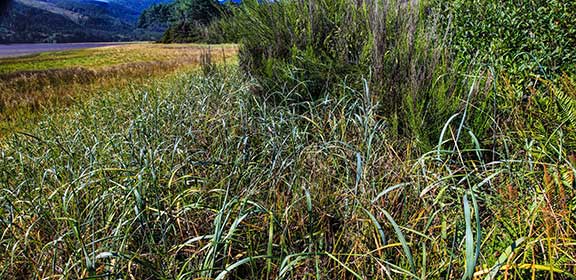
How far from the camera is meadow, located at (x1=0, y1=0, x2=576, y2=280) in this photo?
4.34 feet

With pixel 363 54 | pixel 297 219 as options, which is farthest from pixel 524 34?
pixel 297 219

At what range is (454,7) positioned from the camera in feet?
9.02

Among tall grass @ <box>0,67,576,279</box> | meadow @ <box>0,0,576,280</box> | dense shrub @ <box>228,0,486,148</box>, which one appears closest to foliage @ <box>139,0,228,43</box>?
dense shrub @ <box>228,0,486,148</box>

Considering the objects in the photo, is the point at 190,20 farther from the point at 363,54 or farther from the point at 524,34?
the point at 524,34

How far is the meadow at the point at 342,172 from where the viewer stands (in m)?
1.32

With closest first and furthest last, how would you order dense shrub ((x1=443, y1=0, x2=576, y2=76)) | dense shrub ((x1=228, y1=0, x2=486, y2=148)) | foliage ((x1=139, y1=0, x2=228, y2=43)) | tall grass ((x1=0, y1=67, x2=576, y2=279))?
tall grass ((x1=0, y1=67, x2=576, y2=279)) → dense shrub ((x1=443, y1=0, x2=576, y2=76)) → dense shrub ((x1=228, y1=0, x2=486, y2=148)) → foliage ((x1=139, y1=0, x2=228, y2=43))

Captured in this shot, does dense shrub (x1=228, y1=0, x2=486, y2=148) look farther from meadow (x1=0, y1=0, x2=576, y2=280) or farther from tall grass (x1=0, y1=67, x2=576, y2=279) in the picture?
tall grass (x1=0, y1=67, x2=576, y2=279)

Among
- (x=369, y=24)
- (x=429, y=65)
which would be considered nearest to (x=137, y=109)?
(x=369, y=24)

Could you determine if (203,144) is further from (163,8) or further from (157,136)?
(163,8)

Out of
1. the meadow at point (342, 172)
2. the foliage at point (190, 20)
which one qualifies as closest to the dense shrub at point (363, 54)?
the meadow at point (342, 172)

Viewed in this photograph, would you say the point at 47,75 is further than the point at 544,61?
Yes

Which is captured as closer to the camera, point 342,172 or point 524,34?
point 342,172

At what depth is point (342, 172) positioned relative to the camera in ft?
6.73

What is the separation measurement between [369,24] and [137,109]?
7.21ft
